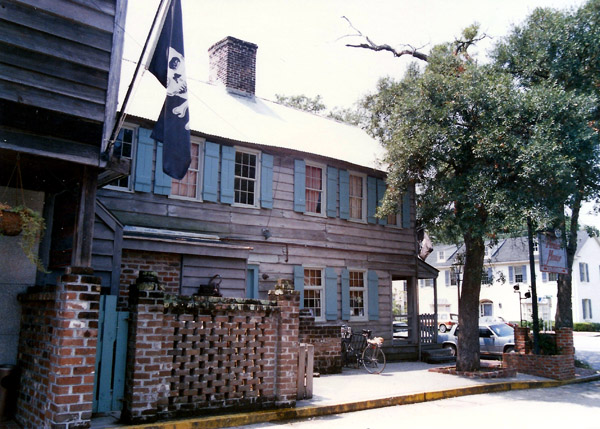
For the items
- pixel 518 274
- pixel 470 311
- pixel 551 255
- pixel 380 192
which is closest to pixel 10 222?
pixel 470 311

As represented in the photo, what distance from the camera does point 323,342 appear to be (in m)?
12.7

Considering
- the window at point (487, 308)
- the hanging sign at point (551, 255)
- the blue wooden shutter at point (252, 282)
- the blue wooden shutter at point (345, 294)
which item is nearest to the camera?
Answer: the blue wooden shutter at point (252, 282)

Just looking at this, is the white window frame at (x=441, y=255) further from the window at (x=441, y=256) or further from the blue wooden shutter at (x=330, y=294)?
the blue wooden shutter at (x=330, y=294)

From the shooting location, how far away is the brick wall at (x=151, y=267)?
10227 millimetres

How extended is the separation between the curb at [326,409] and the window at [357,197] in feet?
21.8

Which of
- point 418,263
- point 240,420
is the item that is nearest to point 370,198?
point 418,263

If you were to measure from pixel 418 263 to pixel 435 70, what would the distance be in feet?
21.8

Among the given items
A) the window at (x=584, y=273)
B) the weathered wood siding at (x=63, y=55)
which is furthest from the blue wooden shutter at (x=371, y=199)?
the window at (x=584, y=273)

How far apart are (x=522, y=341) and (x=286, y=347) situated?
9.45 metres

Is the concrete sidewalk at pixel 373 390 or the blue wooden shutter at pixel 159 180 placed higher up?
the blue wooden shutter at pixel 159 180

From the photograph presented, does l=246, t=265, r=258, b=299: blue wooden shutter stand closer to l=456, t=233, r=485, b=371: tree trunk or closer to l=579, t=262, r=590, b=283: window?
l=456, t=233, r=485, b=371: tree trunk

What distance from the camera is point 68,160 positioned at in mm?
6137

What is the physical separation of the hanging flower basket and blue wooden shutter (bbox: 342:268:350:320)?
10.7 m

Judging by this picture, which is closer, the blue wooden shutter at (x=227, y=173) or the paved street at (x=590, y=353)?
the blue wooden shutter at (x=227, y=173)
